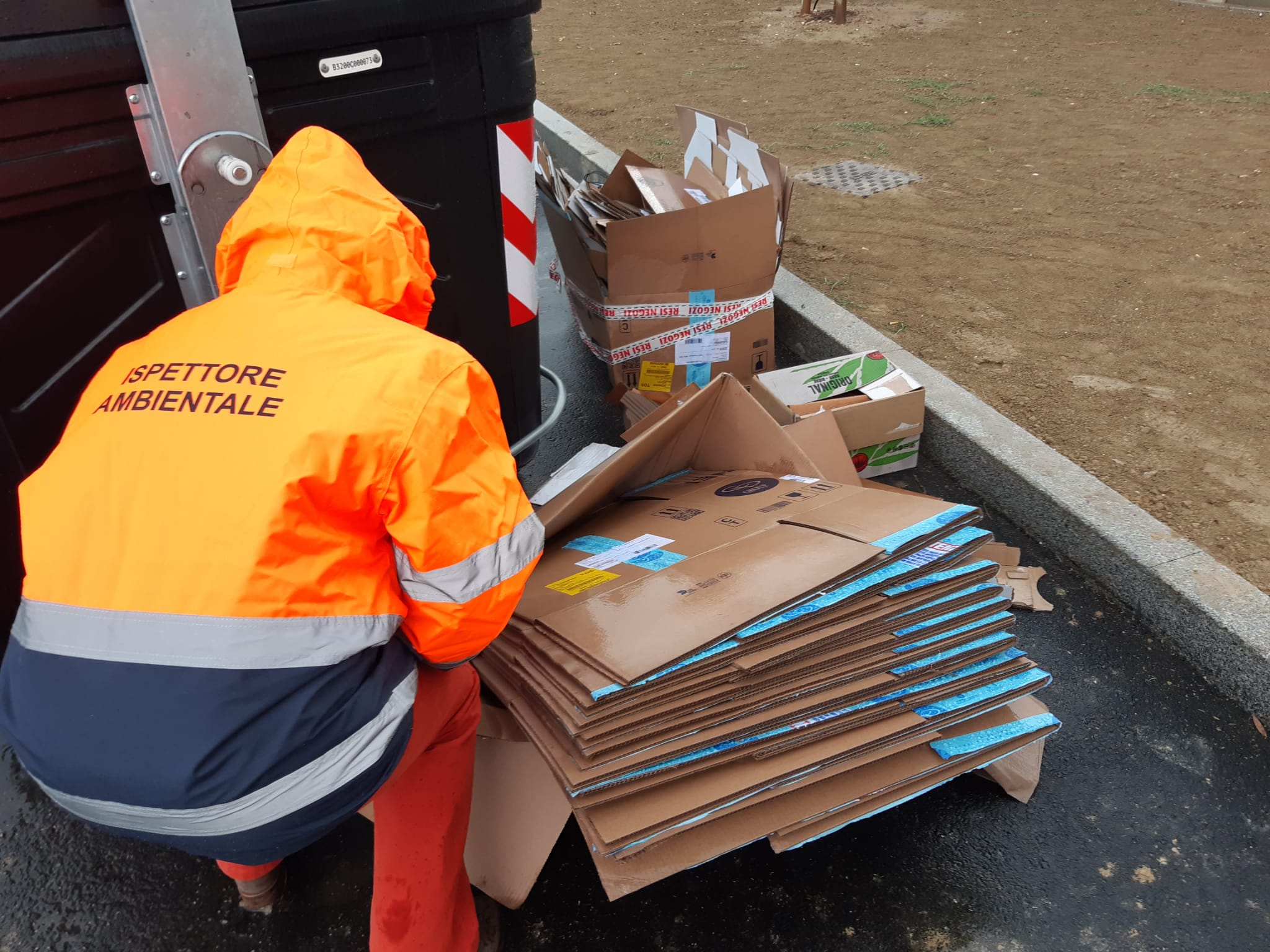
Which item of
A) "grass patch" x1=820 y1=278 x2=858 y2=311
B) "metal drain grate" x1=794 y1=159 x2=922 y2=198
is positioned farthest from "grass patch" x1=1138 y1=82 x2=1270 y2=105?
"grass patch" x1=820 y1=278 x2=858 y2=311

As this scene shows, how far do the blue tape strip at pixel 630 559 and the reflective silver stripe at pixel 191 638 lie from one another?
0.78m

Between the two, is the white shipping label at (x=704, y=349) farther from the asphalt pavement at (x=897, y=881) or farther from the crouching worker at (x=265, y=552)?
the crouching worker at (x=265, y=552)

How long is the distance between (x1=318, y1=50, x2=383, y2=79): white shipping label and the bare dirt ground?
252cm

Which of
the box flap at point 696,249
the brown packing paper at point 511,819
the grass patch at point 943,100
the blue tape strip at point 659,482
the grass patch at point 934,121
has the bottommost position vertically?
the brown packing paper at point 511,819

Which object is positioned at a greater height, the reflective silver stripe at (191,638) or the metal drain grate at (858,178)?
the reflective silver stripe at (191,638)

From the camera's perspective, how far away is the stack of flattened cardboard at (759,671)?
5.65 feet

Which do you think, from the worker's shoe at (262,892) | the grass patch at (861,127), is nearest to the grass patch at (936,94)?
the grass patch at (861,127)

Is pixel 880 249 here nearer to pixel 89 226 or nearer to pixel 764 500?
pixel 764 500

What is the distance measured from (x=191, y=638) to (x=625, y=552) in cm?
Result: 103

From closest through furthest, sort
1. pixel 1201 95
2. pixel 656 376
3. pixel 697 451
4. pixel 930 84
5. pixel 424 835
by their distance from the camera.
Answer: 1. pixel 424 835
2. pixel 697 451
3. pixel 656 376
4. pixel 1201 95
5. pixel 930 84

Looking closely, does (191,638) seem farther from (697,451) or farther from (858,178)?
(858,178)

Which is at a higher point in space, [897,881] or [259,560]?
[259,560]

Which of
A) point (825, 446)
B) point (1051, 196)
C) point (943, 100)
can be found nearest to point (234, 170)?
point (825, 446)

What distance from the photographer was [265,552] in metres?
1.29
